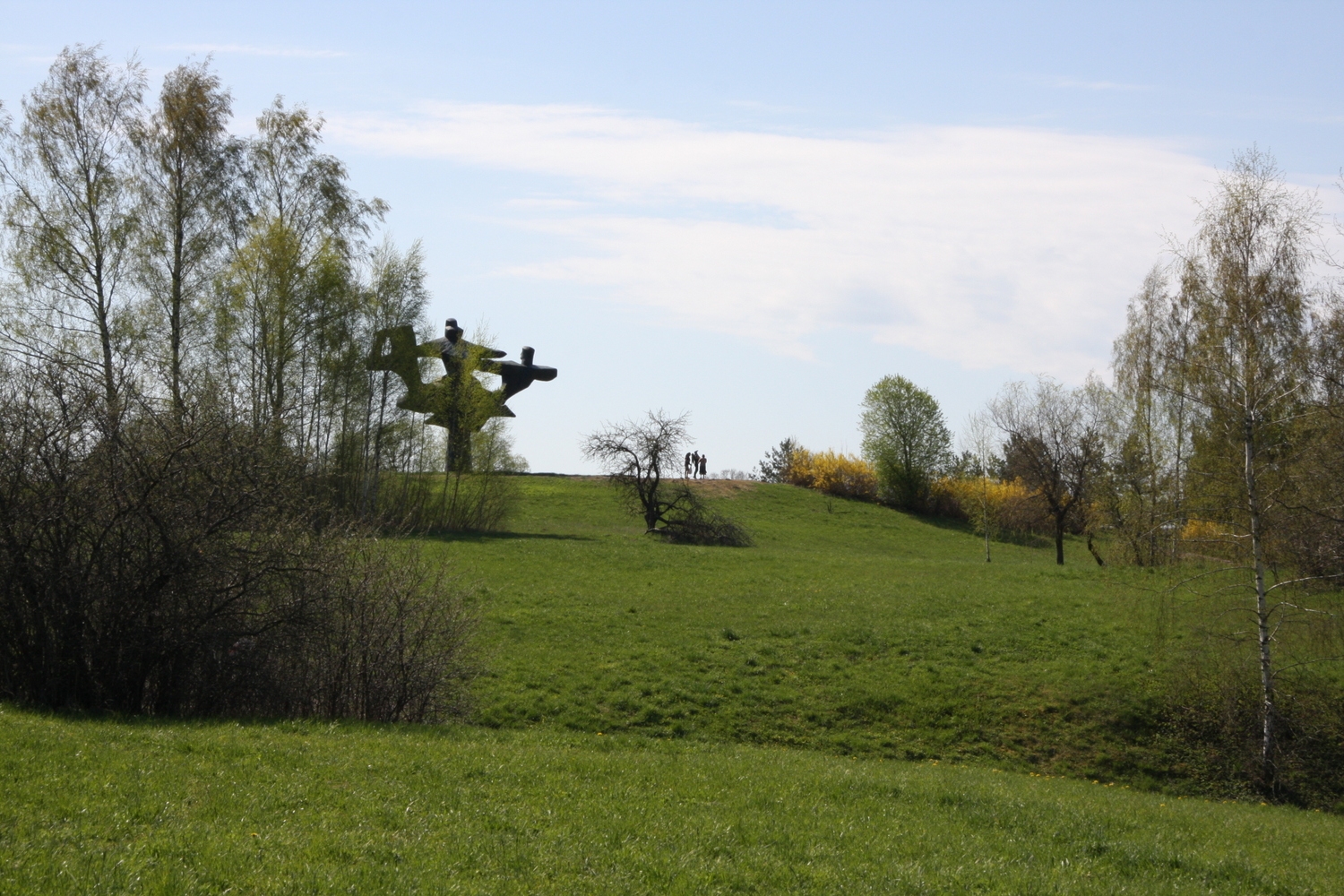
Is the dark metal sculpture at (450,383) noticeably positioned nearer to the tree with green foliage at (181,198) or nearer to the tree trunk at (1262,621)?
the tree with green foliage at (181,198)

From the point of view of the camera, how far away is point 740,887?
290 inches

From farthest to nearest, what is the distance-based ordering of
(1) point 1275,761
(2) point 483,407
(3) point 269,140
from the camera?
(2) point 483,407
(3) point 269,140
(1) point 1275,761

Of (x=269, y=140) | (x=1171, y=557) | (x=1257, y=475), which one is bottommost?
(x=1171, y=557)

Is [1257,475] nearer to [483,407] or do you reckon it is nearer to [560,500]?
[483,407]

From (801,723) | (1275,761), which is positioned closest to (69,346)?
(801,723)

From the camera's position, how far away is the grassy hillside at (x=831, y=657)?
1831cm

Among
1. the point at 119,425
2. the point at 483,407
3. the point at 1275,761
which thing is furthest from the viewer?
the point at 483,407

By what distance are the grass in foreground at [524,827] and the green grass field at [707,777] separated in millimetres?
35

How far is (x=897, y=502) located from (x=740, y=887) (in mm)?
63819

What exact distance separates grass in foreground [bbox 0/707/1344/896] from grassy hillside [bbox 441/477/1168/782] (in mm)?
6139

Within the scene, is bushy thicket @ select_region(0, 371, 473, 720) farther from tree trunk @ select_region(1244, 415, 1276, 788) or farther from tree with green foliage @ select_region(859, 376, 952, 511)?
tree with green foliage @ select_region(859, 376, 952, 511)

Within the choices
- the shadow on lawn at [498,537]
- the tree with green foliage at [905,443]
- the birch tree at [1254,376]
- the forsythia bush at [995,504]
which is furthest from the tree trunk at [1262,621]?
the tree with green foliage at [905,443]

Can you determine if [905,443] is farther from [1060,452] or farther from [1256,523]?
[1256,523]

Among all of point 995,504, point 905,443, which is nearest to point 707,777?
point 995,504
